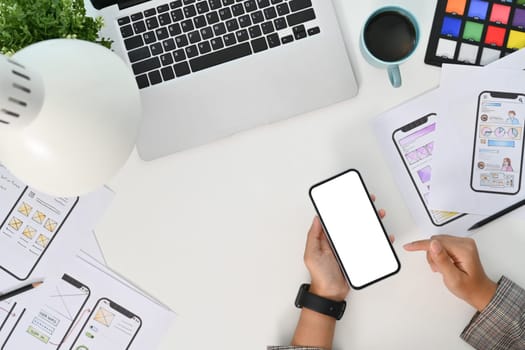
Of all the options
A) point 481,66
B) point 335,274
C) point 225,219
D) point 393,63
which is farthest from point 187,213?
point 481,66

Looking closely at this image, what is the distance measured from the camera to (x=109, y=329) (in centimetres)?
86

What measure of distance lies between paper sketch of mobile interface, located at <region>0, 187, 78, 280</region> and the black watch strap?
16.1 inches

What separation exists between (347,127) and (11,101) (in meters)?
0.60

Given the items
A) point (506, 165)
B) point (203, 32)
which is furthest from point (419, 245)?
point (203, 32)

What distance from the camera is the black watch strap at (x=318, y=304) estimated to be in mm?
807

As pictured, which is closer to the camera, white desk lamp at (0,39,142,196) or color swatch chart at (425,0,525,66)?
white desk lamp at (0,39,142,196)

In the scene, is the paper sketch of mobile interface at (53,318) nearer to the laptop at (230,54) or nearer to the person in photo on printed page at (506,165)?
the laptop at (230,54)

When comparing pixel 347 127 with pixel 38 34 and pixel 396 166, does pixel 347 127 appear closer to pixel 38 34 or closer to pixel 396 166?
pixel 396 166

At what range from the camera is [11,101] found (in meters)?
0.32

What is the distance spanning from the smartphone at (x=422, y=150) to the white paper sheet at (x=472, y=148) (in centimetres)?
1

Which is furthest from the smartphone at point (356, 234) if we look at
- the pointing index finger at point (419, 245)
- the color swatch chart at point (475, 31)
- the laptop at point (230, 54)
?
the color swatch chart at point (475, 31)

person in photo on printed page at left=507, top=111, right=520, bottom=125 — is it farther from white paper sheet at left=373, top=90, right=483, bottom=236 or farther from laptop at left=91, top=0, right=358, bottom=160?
laptop at left=91, top=0, right=358, bottom=160

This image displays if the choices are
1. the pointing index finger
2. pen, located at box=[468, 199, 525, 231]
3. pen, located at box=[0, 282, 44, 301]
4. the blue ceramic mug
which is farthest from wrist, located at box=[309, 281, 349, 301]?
pen, located at box=[0, 282, 44, 301]

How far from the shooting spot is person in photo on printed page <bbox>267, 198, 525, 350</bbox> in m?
0.80
